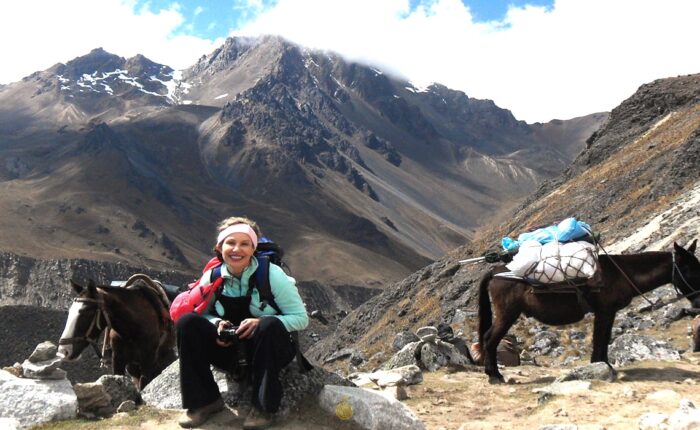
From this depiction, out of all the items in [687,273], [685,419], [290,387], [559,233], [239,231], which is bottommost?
[685,419]

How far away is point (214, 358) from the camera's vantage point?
6691 millimetres

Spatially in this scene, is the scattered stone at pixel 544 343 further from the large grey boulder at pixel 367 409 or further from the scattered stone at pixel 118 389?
the scattered stone at pixel 118 389

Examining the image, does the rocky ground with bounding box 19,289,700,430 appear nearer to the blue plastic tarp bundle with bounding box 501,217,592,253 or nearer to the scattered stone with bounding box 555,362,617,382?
the scattered stone with bounding box 555,362,617,382

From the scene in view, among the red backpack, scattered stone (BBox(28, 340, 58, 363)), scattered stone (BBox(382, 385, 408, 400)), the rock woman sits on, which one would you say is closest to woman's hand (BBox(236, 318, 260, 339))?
the rock woman sits on

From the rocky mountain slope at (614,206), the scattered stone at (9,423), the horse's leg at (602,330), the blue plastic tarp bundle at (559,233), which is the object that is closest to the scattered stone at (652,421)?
the horse's leg at (602,330)

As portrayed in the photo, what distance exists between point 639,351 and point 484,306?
3350 mm

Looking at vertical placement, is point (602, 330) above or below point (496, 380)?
above

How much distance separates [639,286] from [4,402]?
29.6 feet

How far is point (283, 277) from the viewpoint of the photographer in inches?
260

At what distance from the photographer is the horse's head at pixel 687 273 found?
10.0 meters

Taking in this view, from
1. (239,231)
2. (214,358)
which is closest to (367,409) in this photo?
(214,358)

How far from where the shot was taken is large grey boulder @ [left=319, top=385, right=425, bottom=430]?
22.3 ft

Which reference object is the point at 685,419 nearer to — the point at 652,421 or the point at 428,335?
the point at 652,421

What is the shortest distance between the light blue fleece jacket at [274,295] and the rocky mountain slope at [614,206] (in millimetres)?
12353
